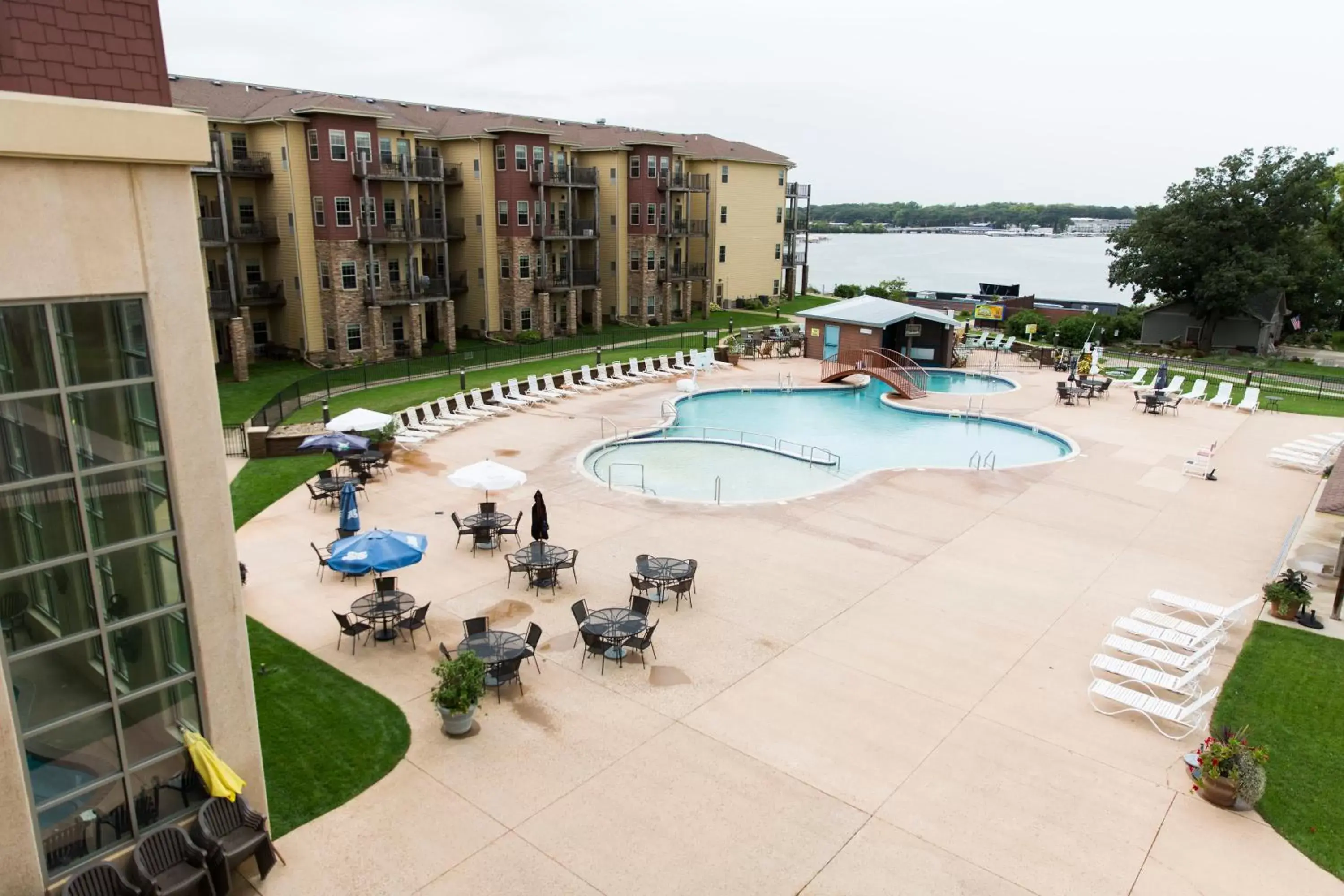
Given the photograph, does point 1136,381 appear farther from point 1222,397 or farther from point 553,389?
point 553,389

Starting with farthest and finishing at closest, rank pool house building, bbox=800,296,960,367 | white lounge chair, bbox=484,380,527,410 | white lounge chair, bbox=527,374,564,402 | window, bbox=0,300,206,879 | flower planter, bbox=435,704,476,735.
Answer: pool house building, bbox=800,296,960,367 → white lounge chair, bbox=527,374,564,402 → white lounge chair, bbox=484,380,527,410 → flower planter, bbox=435,704,476,735 → window, bbox=0,300,206,879

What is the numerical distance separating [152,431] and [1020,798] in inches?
409

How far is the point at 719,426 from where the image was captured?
104 ft

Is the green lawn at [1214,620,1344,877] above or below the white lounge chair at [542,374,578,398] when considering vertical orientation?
below

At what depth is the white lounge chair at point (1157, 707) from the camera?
1156 centimetres

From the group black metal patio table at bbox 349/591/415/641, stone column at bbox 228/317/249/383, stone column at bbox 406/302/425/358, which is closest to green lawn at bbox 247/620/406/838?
black metal patio table at bbox 349/591/415/641

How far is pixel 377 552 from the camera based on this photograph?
539 inches

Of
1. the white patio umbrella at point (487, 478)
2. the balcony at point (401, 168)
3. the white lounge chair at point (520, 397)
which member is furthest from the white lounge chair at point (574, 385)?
the white patio umbrella at point (487, 478)

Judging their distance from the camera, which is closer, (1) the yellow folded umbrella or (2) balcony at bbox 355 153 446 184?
Answer: (1) the yellow folded umbrella

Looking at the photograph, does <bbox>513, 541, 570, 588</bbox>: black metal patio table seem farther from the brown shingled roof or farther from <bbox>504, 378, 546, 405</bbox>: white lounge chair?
the brown shingled roof

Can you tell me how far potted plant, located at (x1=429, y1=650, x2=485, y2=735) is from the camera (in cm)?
1081

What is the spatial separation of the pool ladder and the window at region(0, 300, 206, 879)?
21858mm

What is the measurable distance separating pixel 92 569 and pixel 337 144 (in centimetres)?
3688

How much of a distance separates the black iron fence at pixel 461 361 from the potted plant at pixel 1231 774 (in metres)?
24.9
